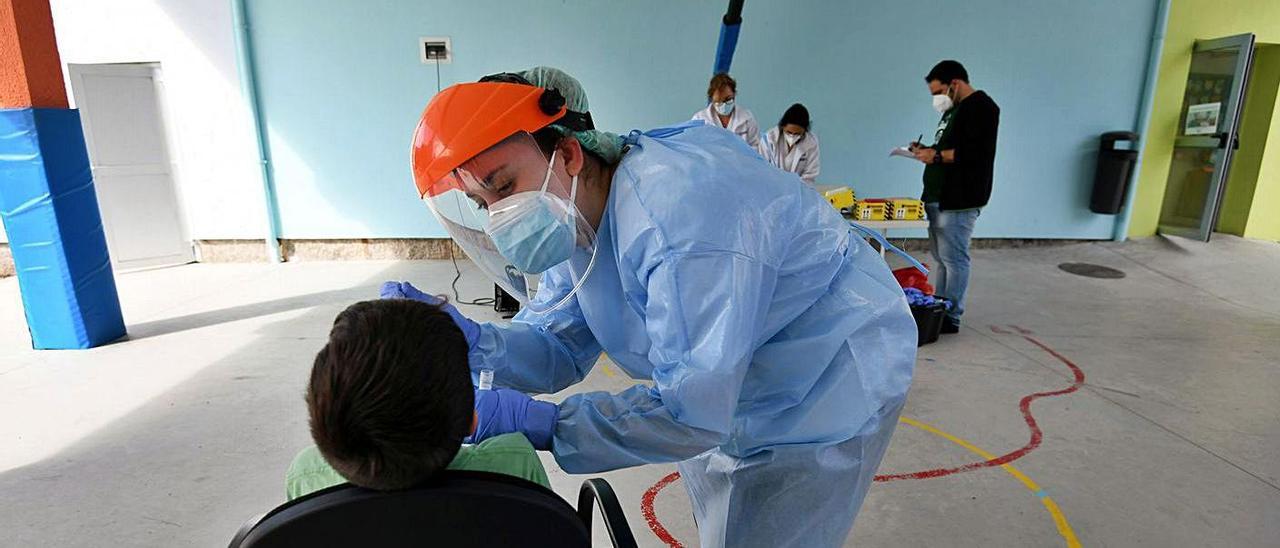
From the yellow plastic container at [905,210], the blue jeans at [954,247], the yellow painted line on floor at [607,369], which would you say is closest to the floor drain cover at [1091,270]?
the blue jeans at [954,247]

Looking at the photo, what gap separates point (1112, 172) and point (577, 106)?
5701 millimetres

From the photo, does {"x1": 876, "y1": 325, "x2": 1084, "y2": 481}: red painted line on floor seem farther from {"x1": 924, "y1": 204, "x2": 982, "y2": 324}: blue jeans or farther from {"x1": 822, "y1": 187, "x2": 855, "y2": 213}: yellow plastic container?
{"x1": 822, "y1": 187, "x2": 855, "y2": 213}: yellow plastic container

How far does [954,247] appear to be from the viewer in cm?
338

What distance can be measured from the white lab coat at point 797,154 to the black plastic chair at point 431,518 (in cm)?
379

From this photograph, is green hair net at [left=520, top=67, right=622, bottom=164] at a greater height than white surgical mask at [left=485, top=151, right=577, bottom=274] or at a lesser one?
greater

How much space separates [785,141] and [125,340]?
395 cm

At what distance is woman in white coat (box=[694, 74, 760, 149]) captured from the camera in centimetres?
398

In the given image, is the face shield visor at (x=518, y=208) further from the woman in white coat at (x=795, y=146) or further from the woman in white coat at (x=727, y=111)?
the woman in white coat at (x=795, y=146)

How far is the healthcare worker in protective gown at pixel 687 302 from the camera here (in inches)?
29.3

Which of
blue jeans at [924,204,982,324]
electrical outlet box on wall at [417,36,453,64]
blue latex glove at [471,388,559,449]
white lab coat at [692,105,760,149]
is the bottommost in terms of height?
blue jeans at [924,204,982,324]

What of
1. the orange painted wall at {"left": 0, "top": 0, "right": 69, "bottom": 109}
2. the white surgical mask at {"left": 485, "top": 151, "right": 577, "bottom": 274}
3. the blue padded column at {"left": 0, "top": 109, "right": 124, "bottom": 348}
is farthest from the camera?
the blue padded column at {"left": 0, "top": 109, "right": 124, "bottom": 348}

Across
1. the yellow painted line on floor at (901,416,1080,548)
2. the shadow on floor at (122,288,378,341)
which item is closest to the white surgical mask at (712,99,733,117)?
the yellow painted line on floor at (901,416,1080,548)

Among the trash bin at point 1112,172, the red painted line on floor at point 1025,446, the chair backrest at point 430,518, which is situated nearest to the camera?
the chair backrest at point 430,518

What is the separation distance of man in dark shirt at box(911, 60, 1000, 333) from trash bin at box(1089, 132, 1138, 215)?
261 centimetres
